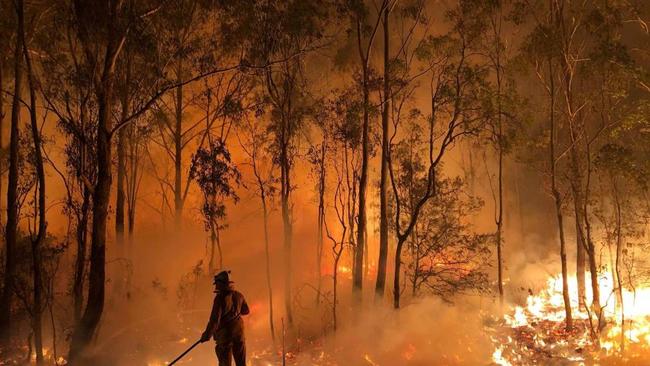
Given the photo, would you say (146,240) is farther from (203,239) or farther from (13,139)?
(13,139)

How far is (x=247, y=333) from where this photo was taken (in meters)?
15.2

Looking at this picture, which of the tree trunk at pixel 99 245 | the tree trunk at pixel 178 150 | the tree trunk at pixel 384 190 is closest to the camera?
the tree trunk at pixel 99 245

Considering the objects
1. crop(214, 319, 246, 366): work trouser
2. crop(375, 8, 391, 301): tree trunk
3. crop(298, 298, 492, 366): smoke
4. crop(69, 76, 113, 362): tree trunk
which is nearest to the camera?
crop(214, 319, 246, 366): work trouser

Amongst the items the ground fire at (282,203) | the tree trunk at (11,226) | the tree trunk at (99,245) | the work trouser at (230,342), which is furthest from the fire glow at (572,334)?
the tree trunk at (11,226)

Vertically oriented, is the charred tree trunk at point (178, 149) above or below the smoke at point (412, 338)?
above

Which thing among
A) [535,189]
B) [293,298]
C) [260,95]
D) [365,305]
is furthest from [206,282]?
[535,189]

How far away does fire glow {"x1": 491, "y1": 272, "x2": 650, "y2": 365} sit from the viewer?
46.5 feet

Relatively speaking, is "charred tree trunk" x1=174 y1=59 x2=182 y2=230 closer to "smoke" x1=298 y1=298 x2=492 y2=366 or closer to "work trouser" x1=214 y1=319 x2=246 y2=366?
"smoke" x1=298 y1=298 x2=492 y2=366

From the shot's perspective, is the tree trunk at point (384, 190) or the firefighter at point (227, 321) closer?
the firefighter at point (227, 321)

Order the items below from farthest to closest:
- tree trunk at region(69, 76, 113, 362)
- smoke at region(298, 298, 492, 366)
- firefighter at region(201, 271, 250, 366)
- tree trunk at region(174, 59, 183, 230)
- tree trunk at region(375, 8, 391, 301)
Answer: tree trunk at region(174, 59, 183, 230) < tree trunk at region(375, 8, 391, 301) < smoke at region(298, 298, 492, 366) < tree trunk at region(69, 76, 113, 362) < firefighter at region(201, 271, 250, 366)

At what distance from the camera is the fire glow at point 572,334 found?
1416 centimetres

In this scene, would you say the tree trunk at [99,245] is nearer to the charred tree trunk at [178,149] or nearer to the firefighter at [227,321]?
the firefighter at [227,321]

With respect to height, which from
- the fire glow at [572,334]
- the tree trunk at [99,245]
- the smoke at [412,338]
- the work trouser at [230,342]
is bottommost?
the fire glow at [572,334]

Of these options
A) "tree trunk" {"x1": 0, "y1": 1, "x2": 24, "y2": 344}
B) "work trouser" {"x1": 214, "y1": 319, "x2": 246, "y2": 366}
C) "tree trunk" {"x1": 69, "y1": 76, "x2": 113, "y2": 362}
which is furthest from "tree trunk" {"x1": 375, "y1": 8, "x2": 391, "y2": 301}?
"tree trunk" {"x1": 0, "y1": 1, "x2": 24, "y2": 344}
